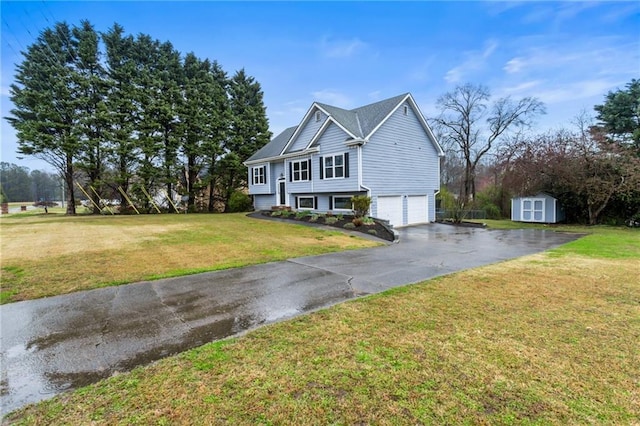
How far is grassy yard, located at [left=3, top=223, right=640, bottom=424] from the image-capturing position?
7.72 feet

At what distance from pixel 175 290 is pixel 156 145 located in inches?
885

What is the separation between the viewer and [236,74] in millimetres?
30594

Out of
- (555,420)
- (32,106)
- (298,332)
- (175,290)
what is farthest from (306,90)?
(555,420)

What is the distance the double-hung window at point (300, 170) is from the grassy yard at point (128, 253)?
7.08 meters

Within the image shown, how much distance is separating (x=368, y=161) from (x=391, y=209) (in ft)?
11.1

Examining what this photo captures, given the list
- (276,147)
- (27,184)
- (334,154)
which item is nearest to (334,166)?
(334,154)

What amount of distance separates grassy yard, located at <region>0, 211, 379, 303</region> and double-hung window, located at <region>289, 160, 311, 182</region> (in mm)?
7080

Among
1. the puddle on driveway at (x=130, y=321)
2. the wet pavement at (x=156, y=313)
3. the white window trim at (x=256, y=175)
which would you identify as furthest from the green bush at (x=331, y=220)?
the white window trim at (x=256, y=175)

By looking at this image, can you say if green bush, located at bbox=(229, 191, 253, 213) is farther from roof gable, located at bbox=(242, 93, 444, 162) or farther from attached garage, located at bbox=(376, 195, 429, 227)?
attached garage, located at bbox=(376, 195, 429, 227)

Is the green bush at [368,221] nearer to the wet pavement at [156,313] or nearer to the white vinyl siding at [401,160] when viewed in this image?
the white vinyl siding at [401,160]

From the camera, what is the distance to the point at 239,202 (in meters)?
28.0

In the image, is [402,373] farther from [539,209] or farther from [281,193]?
[539,209]

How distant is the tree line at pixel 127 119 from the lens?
2195 cm

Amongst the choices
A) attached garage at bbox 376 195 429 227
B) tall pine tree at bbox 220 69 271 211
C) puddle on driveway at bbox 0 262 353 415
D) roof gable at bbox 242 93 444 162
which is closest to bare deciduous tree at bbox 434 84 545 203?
attached garage at bbox 376 195 429 227
